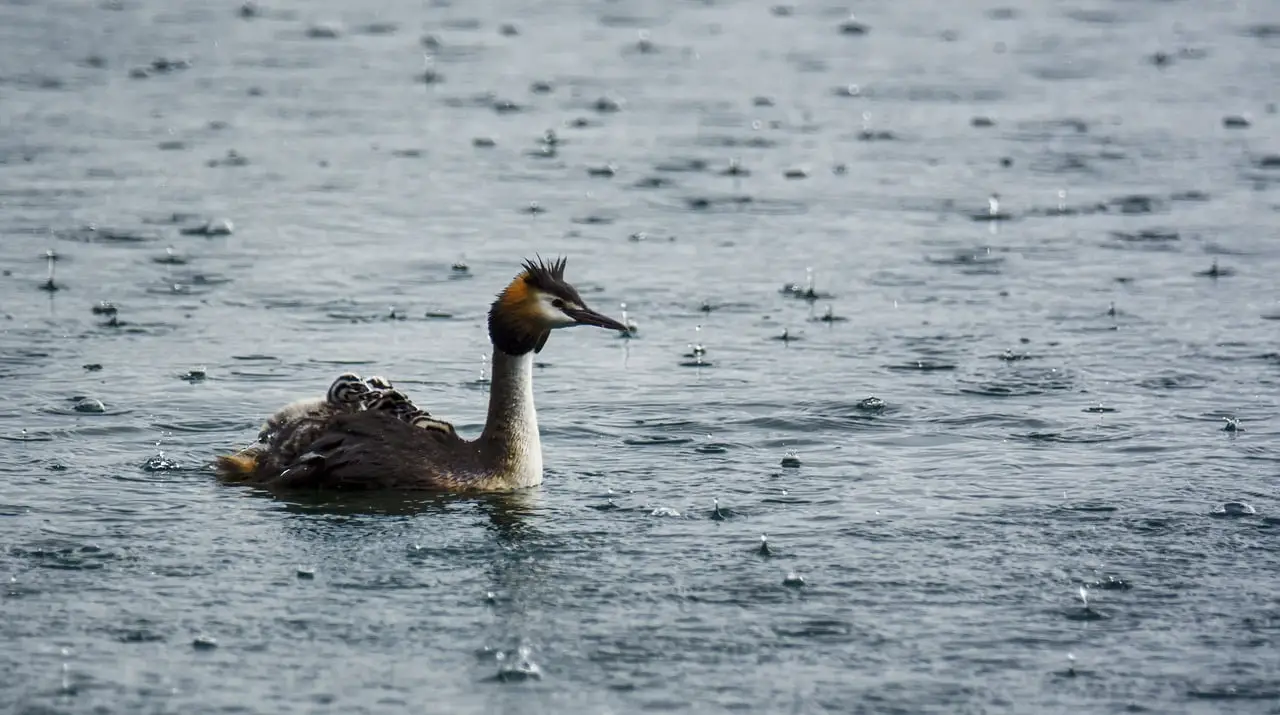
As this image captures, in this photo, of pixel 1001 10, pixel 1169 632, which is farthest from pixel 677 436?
pixel 1001 10

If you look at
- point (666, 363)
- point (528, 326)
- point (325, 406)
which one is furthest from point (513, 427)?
point (666, 363)

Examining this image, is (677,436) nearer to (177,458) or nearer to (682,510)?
(682,510)

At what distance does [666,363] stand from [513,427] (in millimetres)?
3435

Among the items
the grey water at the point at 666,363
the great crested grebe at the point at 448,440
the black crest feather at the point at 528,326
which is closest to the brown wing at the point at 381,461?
the great crested grebe at the point at 448,440

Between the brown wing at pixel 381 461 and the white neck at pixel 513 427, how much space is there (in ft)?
0.47

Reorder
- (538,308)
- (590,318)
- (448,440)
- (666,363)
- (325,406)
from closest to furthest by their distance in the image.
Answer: (590,318) → (538,308) → (448,440) → (325,406) → (666,363)

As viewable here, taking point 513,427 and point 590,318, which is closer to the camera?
point 590,318

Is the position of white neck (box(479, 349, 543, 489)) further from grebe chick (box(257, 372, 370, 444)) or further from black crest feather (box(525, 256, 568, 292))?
grebe chick (box(257, 372, 370, 444))

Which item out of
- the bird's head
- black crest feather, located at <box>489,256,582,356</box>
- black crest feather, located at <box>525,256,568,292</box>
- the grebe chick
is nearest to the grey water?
the grebe chick

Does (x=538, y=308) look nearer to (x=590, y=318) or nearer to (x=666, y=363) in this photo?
(x=590, y=318)

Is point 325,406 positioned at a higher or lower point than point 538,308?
lower

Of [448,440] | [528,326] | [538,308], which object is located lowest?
[448,440]

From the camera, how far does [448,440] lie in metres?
12.4

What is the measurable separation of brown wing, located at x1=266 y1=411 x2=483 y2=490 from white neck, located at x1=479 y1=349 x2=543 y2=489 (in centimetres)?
14
